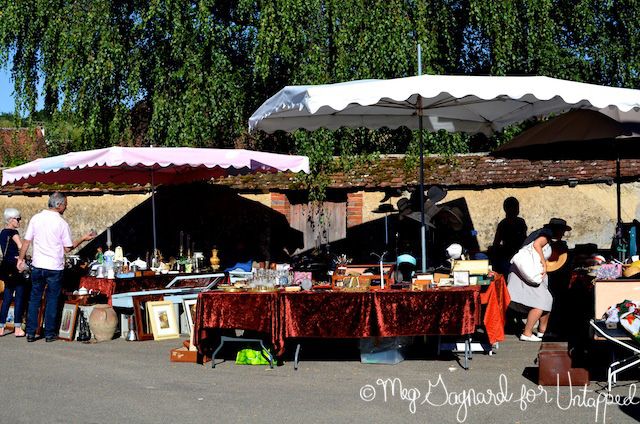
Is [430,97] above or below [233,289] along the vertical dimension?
above

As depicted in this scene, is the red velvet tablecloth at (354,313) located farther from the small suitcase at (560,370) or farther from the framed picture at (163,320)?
the framed picture at (163,320)

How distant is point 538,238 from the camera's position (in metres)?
9.76

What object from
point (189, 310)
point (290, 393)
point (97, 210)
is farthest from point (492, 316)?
point (97, 210)

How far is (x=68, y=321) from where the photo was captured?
11.0 meters

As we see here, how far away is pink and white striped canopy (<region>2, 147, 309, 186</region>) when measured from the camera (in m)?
11.0

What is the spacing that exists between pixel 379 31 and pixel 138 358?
884 centimetres

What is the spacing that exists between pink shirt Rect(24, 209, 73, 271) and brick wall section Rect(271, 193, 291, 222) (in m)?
7.75

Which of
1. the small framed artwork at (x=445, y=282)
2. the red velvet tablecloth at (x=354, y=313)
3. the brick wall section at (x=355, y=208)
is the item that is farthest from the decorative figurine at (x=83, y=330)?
the brick wall section at (x=355, y=208)

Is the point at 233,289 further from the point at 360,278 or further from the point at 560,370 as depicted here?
the point at 560,370

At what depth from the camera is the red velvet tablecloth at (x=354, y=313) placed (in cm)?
843

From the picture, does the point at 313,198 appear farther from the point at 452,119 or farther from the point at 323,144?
the point at 452,119

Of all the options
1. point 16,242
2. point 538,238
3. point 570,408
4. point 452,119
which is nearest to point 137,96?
point 16,242

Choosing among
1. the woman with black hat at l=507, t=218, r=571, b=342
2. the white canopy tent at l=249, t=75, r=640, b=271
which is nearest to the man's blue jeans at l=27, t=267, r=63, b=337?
the white canopy tent at l=249, t=75, r=640, b=271

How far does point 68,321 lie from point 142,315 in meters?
0.89
